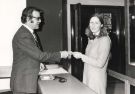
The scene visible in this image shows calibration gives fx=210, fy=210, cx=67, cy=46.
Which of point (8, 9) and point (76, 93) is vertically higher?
point (8, 9)

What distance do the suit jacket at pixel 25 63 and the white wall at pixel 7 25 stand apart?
1179 millimetres

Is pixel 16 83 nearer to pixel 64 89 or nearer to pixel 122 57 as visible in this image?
pixel 64 89

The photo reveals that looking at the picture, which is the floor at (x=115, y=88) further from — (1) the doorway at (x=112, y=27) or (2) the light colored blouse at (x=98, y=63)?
(2) the light colored blouse at (x=98, y=63)

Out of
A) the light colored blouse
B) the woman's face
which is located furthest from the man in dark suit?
the woman's face

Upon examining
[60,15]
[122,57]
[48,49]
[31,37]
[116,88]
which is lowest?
[116,88]

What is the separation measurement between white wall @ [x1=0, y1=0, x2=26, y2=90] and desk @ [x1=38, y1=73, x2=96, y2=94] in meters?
1.25

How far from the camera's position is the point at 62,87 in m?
2.03

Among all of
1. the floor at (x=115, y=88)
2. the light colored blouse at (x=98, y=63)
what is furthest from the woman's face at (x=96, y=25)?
the floor at (x=115, y=88)

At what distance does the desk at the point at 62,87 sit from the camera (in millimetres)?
1850

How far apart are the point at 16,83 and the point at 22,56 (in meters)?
0.28

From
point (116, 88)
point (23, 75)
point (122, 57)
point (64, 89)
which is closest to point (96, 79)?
point (64, 89)

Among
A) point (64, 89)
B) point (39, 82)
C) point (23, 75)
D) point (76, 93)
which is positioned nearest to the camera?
point (76, 93)

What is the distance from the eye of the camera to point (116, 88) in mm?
5820

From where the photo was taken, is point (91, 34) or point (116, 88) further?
point (116, 88)
